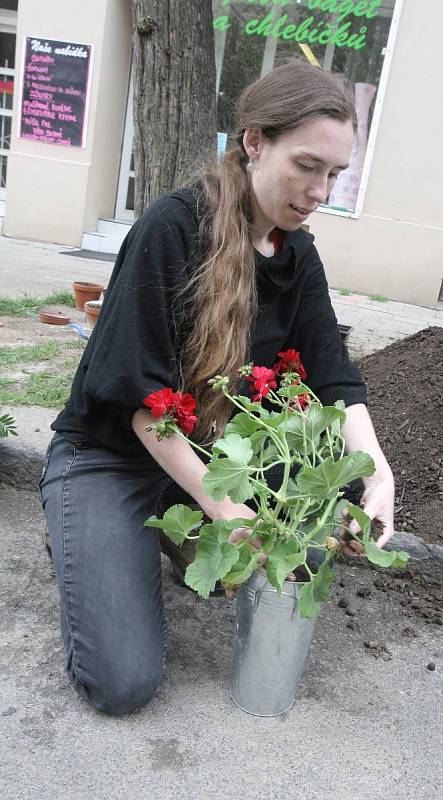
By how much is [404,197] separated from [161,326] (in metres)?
6.70

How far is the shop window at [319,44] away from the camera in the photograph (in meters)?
7.73

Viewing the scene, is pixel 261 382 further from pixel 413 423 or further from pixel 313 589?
pixel 413 423

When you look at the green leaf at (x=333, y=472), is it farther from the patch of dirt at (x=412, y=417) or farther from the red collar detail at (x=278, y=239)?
the patch of dirt at (x=412, y=417)

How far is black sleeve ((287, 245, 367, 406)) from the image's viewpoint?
2078 millimetres

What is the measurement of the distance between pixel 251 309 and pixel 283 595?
75cm

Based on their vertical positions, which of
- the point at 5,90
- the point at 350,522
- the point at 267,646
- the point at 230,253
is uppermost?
the point at 5,90

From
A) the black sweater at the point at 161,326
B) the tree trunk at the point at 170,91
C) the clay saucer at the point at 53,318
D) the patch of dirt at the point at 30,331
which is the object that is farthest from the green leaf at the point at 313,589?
the clay saucer at the point at 53,318

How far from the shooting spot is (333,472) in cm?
144

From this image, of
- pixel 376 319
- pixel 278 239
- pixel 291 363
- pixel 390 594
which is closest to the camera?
pixel 291 363

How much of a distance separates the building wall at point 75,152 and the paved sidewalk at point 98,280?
0.30 metres

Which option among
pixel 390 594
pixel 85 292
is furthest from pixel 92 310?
pixel 390 594

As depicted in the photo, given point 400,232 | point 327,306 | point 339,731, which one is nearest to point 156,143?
point 327,306

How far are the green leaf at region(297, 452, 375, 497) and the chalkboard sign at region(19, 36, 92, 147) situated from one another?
25.3 feet

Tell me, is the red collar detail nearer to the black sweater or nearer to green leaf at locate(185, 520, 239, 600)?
the black sweater
